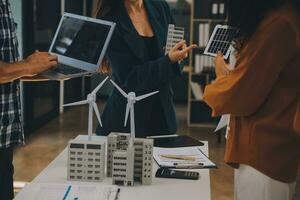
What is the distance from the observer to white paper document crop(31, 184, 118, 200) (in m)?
1.59

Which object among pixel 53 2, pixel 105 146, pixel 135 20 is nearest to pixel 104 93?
pixel 53 2

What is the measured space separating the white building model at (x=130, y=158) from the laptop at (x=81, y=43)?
1.13 feet

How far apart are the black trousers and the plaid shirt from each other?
51 millimetres

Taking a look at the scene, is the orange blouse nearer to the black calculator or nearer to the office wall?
the black calculator

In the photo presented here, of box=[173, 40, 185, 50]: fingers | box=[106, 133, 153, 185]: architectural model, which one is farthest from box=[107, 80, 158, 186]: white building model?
box=[173, 40, 185, 50]: fingers

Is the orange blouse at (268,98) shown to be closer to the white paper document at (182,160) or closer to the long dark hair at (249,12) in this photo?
the long dark hair at (249,12)

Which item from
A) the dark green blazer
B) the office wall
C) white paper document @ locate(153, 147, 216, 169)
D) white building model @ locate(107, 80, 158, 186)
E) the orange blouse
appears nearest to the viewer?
the orange blouse

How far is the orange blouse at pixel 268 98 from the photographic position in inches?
60.5

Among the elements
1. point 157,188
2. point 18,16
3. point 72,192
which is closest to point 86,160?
point 72,192

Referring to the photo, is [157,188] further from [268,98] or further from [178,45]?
[178,45]

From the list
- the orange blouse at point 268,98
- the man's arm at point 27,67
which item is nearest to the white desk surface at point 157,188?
the orange blouse at point 268,98

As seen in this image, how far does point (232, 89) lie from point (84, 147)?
53 cm

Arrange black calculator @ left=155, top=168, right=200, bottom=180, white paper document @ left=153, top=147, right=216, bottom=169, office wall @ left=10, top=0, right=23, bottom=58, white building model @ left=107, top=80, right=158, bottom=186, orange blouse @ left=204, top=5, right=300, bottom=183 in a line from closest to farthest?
orange blouse @ left=204, top=5, right=300, bottom=183 < white building model @ left=107, top=80, right=158, bottom=186 < black calculator @ left=155, top=168, right=200, bottom=180 < white paper document @ left=153, top=147, right=216, bottom=169 < office wall @ left=10, top=0, right=23, bottom=58

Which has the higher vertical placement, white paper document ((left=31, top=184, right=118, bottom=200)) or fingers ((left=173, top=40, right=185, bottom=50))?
fingers ((left=173, top=40, right=185, bottom=50))
